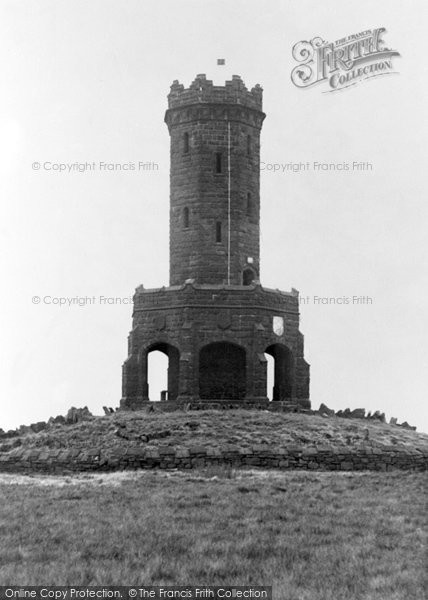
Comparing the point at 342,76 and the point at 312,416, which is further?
the point at 312,416

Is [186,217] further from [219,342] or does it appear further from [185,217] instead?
[219,342]

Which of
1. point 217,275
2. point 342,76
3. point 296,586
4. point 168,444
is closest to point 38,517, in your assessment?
point 296,586

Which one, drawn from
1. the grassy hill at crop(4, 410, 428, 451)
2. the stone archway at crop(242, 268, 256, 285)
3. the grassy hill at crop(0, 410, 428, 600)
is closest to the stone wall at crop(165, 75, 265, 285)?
the stone archway at crop(242, 268, 256, 285)

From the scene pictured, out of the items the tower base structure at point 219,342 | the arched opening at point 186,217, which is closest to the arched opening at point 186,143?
the arched opening at point 186,217

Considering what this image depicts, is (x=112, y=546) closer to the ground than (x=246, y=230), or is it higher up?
closer to the ground

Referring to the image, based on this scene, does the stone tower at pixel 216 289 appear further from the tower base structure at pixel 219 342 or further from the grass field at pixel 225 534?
the grass field at pixel 225 534

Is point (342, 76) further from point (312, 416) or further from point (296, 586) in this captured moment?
point (296, 586)
